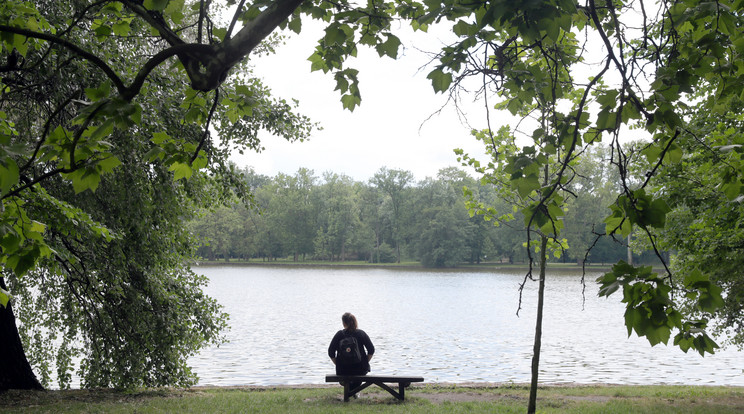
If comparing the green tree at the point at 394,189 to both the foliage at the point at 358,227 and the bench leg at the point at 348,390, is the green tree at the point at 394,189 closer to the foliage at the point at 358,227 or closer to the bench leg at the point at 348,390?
the foliage at the point at 358,227

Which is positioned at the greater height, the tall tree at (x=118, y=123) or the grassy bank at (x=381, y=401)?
the tall tree at (x=118, y=123)

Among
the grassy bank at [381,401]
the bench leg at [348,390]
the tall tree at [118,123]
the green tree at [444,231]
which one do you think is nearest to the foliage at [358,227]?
the green tree at [444,231]

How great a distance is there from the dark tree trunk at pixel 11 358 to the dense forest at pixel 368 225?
7117 centimetres

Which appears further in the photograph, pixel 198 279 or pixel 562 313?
pixel 562 313

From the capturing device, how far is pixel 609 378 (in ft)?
46.5

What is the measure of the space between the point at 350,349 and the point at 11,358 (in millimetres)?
5253

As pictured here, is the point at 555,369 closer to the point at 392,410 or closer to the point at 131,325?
the point at 392,410

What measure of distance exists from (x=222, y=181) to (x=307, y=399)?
3.94m

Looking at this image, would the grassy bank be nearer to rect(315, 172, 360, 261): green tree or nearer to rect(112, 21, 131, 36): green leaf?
rect(112, 21, 131, 36): green leaf

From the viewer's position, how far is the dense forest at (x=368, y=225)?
275 ft

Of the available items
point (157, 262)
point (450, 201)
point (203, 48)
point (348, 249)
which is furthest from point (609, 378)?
point (348, 249)

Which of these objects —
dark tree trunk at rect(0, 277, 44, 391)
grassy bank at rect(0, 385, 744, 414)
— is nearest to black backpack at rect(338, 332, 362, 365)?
grassy bank at rect(0, 385, 744, 414)

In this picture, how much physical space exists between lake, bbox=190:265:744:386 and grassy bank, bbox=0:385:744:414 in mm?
1751

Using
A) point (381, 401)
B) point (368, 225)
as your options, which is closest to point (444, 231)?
point (368, 225)
